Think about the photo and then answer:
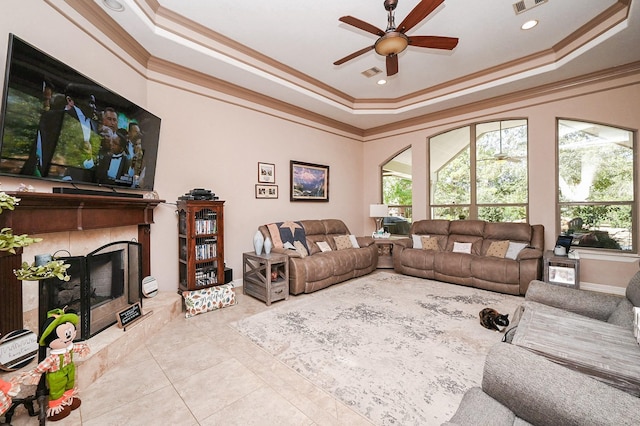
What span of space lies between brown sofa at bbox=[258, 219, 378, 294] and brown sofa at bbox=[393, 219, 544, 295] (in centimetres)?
64

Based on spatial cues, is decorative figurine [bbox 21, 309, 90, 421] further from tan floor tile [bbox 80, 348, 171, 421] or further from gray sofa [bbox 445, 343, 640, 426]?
gray sofa [bbox 445, 343, 640, 426]

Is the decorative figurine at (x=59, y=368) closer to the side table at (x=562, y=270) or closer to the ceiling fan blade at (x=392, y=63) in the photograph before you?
the ceiling fan blade at (x=392, y=63)

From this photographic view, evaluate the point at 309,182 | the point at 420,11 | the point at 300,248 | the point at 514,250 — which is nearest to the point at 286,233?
the point at 300,248

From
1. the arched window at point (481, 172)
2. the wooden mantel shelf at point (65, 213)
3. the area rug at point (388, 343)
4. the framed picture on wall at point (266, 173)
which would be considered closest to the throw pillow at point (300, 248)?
the area rug at point (388, 343)

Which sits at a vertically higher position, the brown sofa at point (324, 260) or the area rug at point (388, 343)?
the brown sofa at point (324, 260)

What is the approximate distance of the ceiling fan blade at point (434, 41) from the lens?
2.58 meters

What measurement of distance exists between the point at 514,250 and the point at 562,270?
2.47ft

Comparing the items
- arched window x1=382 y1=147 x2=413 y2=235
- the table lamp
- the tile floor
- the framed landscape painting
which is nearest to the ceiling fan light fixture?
the framed landscape painting

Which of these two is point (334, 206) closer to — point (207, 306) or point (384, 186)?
point (384, 186)

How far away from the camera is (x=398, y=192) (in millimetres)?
6125

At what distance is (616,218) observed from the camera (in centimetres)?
386

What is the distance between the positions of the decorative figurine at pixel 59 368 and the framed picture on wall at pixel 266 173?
3159 mm

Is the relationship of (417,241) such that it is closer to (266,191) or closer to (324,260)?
(324,260)

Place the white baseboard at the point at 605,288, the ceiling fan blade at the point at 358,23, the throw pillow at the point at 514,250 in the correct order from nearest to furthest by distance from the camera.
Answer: the ceiling fan blade at the point at 358,23 < the white baseboard at the point at 605,288 < the throw pillow at the point at 514,250
